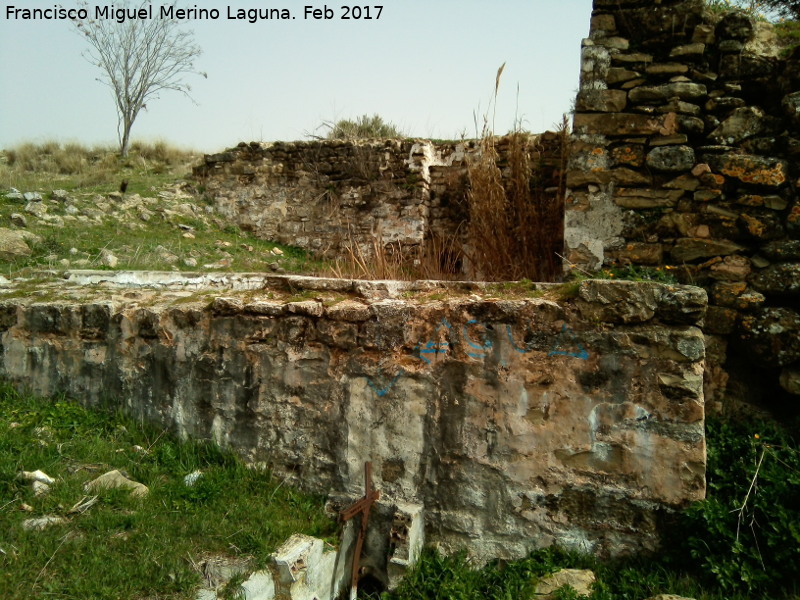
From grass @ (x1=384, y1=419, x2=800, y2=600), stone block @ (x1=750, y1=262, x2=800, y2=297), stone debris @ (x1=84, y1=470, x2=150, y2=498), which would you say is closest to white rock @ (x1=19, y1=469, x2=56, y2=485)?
stone debris @ (x1=84, y1=470, x2=150, y2=498)

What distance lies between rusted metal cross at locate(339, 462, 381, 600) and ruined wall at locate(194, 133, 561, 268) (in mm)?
4851

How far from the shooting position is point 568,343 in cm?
323

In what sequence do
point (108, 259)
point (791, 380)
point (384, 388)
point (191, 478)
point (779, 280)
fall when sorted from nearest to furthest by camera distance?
point (384, 388) → point (191, 478) → point (791, 380) → point (779, 280) → point (108, 259)

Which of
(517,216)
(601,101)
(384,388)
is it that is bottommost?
(384,388)

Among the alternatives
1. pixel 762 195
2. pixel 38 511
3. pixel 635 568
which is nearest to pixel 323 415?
pixel 38 511

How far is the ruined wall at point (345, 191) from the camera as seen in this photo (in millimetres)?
8742

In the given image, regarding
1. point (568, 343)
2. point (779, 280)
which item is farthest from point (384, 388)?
point (779, 280)

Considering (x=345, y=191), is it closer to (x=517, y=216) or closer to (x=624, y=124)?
(x=517, y=216)

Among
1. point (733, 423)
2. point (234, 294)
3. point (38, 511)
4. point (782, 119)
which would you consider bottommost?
point (38, 511)

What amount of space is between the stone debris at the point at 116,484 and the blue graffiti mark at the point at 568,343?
8.21ft

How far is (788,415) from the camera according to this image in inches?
153

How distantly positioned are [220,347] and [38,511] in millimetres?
1357

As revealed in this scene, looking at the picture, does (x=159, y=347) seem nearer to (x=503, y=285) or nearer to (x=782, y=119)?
(x=503, y=285)

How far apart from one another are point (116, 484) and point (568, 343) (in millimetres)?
2729
